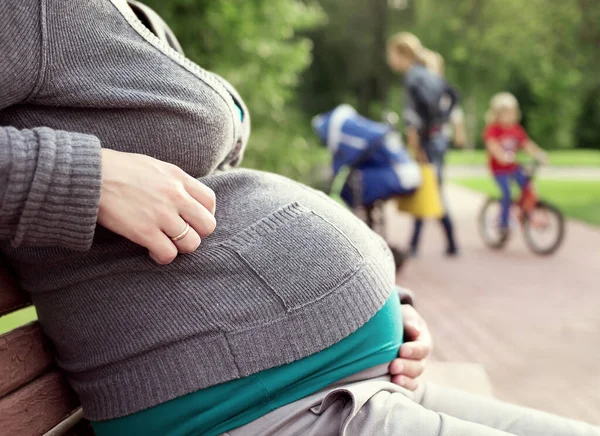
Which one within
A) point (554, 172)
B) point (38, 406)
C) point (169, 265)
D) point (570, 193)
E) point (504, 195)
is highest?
point (169, 265)

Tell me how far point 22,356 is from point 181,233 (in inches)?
18.7

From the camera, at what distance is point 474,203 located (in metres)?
13.3

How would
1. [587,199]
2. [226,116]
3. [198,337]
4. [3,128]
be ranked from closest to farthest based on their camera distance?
[3,128]
[198,337]
[226,116]
[587,199]

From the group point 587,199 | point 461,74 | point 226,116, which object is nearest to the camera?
point 226,116

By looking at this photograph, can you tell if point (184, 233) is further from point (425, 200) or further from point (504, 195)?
point (504, 195)

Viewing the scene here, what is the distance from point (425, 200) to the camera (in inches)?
267

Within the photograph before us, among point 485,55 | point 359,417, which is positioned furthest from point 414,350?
point 485,55

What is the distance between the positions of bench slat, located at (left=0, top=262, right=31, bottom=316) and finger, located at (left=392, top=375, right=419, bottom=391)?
2.50ft

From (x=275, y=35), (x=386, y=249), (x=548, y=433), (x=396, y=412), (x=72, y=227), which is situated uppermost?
(x=72, y=227)

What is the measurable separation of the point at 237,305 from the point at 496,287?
553 centimetres

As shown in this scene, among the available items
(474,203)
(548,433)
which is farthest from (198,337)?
(474,203)

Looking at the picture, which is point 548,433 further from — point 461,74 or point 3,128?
point 461,74

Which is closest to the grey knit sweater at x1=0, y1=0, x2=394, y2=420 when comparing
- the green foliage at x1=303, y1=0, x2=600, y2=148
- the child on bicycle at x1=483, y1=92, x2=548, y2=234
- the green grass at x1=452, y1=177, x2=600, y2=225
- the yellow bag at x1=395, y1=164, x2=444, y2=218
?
the yellow bag at x1=395, y1=164, x2=444, y2=218

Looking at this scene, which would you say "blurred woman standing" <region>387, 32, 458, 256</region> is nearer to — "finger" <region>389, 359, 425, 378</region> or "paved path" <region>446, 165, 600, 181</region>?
"finger" <region>389, 359, 425, 378</region>
